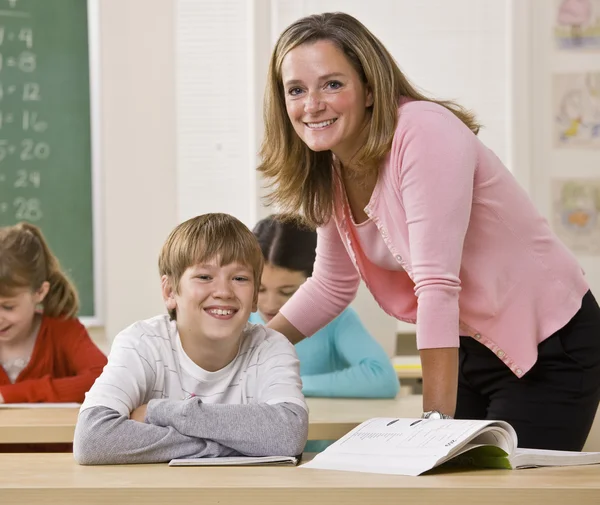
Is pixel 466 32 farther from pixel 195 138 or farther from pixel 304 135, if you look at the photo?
pixel 304 135

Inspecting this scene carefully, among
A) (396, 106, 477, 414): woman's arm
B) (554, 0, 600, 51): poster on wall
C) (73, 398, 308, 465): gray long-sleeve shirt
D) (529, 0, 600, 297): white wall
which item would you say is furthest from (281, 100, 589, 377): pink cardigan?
(554, 0, 600, 51): poster on wall

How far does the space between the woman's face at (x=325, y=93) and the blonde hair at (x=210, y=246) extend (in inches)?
8.1

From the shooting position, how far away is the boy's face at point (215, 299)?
5.06ft

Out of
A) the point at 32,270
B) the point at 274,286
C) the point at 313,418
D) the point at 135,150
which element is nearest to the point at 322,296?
the point at 313,418

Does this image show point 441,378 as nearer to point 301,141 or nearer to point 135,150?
point 301,141

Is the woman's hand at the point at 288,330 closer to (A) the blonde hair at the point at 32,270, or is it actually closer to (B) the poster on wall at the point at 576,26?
(A) the blonde hair at the point at 32,270

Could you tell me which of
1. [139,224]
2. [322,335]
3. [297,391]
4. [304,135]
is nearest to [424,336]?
[297,391]

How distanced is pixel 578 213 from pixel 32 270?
2321 millimetres

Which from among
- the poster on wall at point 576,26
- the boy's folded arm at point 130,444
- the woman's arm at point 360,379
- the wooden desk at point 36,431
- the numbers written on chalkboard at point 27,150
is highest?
the poster on wall at point 576,26

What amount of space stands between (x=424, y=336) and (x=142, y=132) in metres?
2.55

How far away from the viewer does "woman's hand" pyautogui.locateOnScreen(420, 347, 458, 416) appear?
136 cm

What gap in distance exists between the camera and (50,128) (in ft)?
12.1

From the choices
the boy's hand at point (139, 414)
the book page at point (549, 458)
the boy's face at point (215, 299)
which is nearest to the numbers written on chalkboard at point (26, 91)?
the boy's face at point (215, 299)

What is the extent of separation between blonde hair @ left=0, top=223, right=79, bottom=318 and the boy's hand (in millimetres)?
1071
